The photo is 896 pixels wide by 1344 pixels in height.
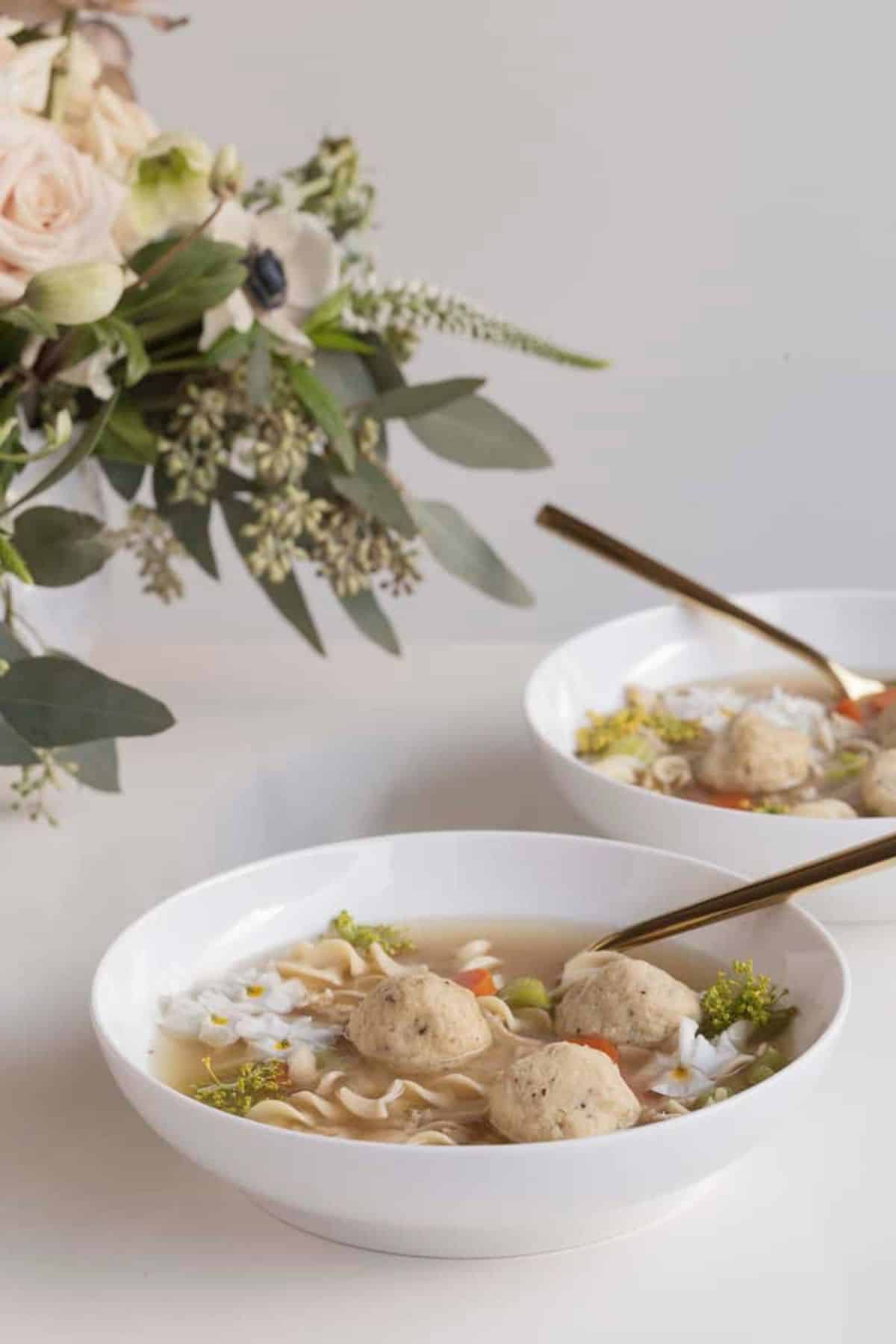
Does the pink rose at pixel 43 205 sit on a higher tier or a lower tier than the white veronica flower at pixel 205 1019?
higher

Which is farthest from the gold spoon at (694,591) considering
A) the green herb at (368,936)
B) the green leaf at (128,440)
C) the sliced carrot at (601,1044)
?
the sliced carrot at (601,1044)

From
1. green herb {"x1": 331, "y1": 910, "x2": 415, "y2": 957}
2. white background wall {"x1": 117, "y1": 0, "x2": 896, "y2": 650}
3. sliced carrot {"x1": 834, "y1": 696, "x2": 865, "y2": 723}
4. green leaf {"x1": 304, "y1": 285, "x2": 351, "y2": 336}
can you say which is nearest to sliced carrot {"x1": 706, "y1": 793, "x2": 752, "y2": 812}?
sliced carrot {"x1": 834, "y1": 696, "x2": 865, "y2": 723}

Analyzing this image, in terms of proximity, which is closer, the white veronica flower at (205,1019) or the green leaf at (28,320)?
the white veronica flower at (205,1019)

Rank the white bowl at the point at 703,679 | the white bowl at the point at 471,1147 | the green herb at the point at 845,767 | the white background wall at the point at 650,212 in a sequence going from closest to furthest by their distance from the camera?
the white bowl at the point at 471,1147 < the white bowl at the point at 703,679 < the green herb at the point at 845,767 < the white background wall at the point at 650,212

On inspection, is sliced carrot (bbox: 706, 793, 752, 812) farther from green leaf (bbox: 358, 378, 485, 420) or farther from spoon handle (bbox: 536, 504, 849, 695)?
green leaf (bbox: 358, 378, 485, 420)

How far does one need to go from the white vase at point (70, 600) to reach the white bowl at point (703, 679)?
42 cm

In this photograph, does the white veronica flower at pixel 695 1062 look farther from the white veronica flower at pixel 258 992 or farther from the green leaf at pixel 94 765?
the green leaf at pixel 94 765

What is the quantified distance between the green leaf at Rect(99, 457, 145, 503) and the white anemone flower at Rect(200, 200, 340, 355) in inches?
7.3

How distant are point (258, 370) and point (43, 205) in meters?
0.25

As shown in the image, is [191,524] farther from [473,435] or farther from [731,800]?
[731,800]

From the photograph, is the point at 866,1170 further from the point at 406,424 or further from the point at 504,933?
the point at 406,424

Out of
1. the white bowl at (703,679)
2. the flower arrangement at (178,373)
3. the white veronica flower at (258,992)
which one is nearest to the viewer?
the white veronica flower at (258,992)

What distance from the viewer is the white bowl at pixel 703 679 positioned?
1.19 metres

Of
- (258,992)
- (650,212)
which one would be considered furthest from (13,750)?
(650,212)
